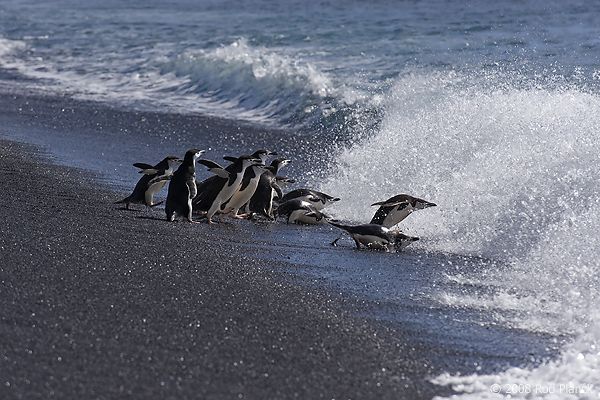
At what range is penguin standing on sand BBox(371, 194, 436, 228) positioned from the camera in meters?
6.04

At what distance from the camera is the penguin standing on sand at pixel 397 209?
6043 mm

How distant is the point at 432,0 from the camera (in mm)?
28797

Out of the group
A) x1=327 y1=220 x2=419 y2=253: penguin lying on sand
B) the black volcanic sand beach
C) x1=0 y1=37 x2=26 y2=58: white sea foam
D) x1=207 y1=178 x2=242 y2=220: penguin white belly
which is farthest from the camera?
x1=0 y1=37 x2=26 y2=58: white sea foam

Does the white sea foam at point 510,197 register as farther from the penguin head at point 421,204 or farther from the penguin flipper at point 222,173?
the penguin flipper at point 222,173

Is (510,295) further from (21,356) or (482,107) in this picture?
(482,107)

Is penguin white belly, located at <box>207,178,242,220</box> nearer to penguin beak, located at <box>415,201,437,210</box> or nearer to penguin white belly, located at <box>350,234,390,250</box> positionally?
penguin white belly, located at <box>350,234,390,250</box>

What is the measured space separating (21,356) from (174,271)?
1505 mm

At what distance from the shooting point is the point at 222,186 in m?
6.68

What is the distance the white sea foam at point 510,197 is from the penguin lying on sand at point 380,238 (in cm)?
28

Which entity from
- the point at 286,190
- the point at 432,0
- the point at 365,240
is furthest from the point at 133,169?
the point at 432,0

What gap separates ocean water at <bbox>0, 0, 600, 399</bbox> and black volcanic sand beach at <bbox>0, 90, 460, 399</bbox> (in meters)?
Result: 0.40

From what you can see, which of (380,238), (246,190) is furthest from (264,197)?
(380,238)

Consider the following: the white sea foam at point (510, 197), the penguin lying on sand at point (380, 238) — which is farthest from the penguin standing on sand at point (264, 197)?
the penguin lying on sand at point (380, 238)

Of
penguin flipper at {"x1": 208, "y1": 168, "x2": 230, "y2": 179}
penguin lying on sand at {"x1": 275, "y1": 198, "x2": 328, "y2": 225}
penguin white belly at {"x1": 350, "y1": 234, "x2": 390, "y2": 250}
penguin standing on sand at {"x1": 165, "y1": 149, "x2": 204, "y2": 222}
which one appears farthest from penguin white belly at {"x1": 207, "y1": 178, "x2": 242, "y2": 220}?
penguin white belly at {"x1": 350, "y1": 234, "x2": 390, "y2": 250}
